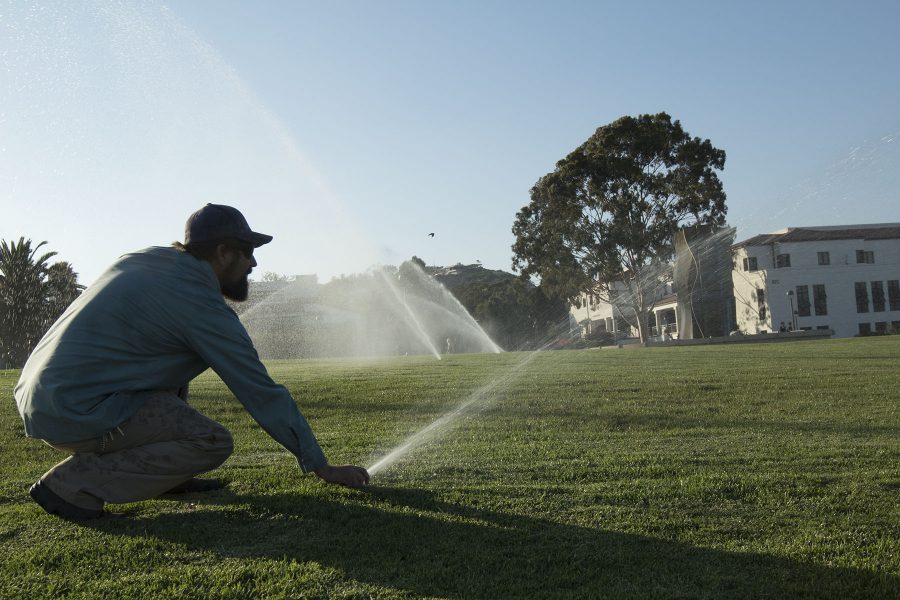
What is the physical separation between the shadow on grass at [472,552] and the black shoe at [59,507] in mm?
139

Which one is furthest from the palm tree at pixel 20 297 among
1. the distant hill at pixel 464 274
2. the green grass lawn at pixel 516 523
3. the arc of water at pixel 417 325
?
the distant hill at pixel 464 274

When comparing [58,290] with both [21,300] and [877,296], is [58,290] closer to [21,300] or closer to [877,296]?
[21,300]

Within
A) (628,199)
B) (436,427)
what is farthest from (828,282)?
(436,427)

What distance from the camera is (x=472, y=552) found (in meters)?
2.81

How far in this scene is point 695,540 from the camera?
290cm

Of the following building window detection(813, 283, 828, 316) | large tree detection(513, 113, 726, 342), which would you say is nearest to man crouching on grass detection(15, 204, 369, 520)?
large tree detection(513, 113, 726, 342)

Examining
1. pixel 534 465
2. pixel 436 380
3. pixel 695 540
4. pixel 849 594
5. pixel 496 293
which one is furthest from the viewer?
pixel 496 293

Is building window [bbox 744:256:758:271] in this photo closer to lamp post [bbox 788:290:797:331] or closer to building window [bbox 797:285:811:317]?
lamp post [bbox 788:290:797:331]

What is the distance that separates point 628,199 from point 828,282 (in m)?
28.7

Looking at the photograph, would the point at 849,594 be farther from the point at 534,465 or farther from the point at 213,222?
the point at 213,222

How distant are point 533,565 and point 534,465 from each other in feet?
6.49

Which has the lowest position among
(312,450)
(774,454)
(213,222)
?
(774,454)

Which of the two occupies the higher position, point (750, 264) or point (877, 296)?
point (750, 264)

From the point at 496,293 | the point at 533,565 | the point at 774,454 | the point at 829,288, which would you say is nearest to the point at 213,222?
the point at 533,565
